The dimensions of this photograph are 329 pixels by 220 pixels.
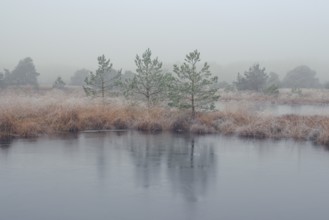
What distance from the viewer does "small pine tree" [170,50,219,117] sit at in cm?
2091

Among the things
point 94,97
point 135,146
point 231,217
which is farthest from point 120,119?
point 231,217

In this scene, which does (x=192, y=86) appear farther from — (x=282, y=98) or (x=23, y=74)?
(x=23, y=74)

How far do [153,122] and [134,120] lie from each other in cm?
116

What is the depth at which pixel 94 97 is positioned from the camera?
79.3 ft

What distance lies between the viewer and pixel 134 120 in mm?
21938

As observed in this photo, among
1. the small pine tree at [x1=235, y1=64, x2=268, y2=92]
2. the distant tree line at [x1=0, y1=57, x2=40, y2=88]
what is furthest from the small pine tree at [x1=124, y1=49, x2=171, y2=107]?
the distant tree line at [x1=0, y1=57, x2=40, y2=88]

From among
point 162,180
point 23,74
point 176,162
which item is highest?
point 23,74

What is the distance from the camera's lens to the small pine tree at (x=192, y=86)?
20.9 meters

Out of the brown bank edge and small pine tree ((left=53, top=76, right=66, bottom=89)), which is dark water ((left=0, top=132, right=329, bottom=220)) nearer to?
the brown bank edge

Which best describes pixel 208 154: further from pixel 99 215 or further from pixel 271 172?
pixel 99 215

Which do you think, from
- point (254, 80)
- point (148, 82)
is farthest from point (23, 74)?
point (148, 82)

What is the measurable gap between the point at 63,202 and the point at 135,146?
7534 mm

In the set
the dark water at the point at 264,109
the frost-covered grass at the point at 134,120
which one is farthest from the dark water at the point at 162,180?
the dark water at the point at 264,109

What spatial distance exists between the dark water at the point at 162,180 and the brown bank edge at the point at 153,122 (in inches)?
53.6
